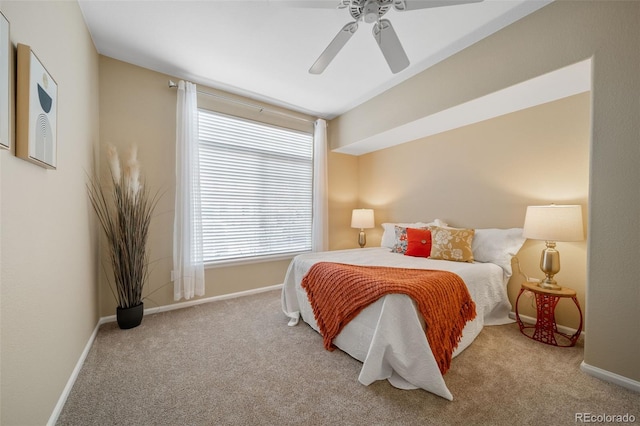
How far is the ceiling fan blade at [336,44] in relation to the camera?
64.4 inches

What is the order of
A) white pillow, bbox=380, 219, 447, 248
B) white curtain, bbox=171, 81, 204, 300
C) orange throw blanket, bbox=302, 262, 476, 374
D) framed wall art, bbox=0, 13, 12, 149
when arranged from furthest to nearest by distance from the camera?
white pillow, bbox=380, 219, 447, 248 → white curtain, bbox=171, 81, 204, 300 → orange throw blanket, bbox=302, 262, 476, 374 → framed wall art, bbox=0, 13, 12, 149

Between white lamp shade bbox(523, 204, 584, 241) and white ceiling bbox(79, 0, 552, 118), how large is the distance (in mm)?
1595

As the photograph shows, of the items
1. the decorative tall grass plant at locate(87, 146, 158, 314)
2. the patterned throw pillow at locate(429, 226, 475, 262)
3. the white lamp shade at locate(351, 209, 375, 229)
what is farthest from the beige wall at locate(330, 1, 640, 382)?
Answer: the decorative tall grass plant at locate(87, 146, 158, 314)

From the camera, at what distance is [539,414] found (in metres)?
1.38

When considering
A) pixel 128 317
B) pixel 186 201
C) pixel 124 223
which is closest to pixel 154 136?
pixel 186 201

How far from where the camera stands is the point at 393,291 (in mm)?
1639

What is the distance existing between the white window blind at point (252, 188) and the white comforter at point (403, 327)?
119cm

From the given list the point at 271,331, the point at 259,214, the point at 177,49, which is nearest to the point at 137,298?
the point at 271,331

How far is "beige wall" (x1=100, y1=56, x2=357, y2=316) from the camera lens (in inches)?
102

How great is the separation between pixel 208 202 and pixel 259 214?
0.70 metres

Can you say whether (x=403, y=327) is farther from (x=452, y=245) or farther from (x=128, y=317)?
(x=128, y=317)

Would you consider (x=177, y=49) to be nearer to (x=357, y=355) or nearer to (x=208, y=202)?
(x=208, y=202)

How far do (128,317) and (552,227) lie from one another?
3810 millimetres

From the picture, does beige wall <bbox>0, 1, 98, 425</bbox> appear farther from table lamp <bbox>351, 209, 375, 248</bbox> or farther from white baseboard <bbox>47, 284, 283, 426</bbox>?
table lamp <bbox>351, 209, 375, 248</bbox>
